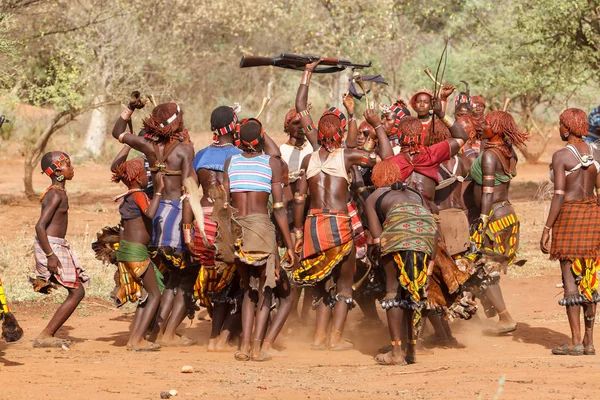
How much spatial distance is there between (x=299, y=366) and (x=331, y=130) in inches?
73.7

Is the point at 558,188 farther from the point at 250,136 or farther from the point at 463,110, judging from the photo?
the point at 250,136

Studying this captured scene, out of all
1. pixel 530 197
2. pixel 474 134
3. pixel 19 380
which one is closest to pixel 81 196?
pixel 530 197

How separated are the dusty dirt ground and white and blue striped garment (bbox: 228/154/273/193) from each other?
133 cm

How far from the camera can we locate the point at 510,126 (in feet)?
Answer: 28.1

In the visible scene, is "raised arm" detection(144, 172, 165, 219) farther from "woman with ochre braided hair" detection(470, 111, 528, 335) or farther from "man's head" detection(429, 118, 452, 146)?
"woman with ochre braided hair" detection(470, 111, 528, 335)

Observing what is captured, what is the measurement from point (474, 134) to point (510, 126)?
0.72 meters

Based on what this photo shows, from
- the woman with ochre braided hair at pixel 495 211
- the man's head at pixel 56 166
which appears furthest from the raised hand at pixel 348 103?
the man's head at pixel 56 166

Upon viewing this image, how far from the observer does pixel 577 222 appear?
7.79 m

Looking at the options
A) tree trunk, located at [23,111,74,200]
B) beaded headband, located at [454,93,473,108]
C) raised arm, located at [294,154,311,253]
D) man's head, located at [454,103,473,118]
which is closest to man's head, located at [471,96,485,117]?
beaded headband, located at [454,93,473,108]

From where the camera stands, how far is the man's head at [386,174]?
24.5 ft

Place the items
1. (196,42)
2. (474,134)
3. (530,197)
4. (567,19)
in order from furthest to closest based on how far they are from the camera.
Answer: (196,42) < (530,197) < (567,19) < (474,134)

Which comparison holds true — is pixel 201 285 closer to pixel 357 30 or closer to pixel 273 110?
pixel 357 30

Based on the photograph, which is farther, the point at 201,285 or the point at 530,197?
the point at 530,197

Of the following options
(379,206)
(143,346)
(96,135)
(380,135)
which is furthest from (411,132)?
(96,135)
